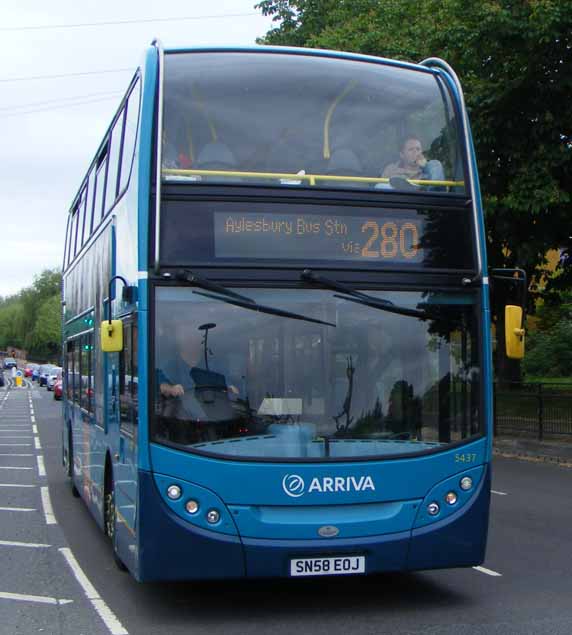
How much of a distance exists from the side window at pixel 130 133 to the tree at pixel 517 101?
468 inches

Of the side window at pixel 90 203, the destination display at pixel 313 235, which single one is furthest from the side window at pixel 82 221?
the destination display at pixel 313 235

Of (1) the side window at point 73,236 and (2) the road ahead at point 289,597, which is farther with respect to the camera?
(1) the side window at point 73,236

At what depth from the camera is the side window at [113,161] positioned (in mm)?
9633

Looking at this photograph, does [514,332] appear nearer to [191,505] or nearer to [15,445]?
[191,505]

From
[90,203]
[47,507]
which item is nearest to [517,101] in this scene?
[90,203]

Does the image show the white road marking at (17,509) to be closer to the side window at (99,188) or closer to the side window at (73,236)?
the side window at (73,236)

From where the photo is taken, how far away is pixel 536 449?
70.5ft

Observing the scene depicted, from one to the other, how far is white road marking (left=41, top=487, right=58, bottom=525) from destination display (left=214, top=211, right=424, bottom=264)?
21.3 feet

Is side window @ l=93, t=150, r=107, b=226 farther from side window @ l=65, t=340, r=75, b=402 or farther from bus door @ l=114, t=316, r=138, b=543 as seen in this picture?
side window @ l=65, t=340, r=75, b=402

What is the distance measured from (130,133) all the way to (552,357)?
119 feet

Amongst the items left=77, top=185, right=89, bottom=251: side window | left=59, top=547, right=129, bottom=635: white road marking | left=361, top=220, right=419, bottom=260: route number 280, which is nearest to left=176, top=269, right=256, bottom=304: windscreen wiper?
left=361, top=220, right=419, bottom=260: route number 280

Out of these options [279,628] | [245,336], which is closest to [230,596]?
[279,628]

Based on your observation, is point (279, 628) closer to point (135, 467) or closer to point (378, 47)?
point (135, 467)

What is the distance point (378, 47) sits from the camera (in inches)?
1008
